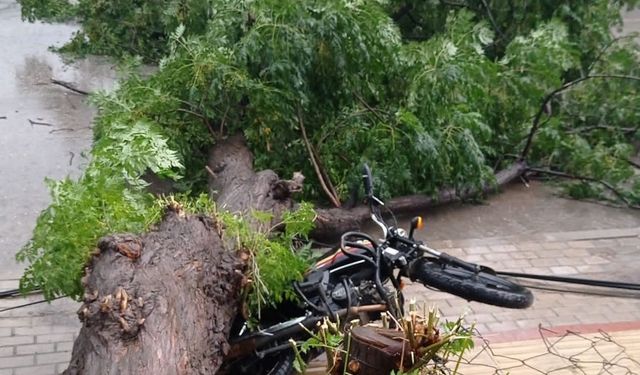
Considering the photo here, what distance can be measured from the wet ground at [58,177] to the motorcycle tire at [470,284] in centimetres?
256

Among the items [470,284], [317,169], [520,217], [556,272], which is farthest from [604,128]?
[470,284]

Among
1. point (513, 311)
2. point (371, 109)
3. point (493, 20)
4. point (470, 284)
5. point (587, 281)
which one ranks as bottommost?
point (513, 311)

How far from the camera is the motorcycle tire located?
3904mm

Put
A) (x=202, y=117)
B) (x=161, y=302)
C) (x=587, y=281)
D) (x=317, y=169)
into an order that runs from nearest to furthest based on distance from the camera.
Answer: (x=161, y=302) → (x=587, y=281) → (x=202, y=117) → (x=317, y=169)

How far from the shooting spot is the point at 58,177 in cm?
711

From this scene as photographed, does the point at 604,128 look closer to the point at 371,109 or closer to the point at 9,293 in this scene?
the point at 371,109

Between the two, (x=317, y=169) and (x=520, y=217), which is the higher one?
(x=317, y=169)

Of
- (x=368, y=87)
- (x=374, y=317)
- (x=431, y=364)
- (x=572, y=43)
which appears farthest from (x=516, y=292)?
(x=572, y=43)

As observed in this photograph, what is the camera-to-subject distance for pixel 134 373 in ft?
9.73

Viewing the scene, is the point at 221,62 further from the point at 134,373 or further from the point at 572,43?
the point at 572,43

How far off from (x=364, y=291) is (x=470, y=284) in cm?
51

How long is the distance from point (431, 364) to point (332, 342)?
1.19ft

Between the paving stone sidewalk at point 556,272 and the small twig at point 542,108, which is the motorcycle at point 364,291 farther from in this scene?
the small twig at point 542,108

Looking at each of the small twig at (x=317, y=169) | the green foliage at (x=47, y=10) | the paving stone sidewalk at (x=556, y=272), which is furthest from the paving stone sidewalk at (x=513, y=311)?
the green foliage at (x=47, y=10)
